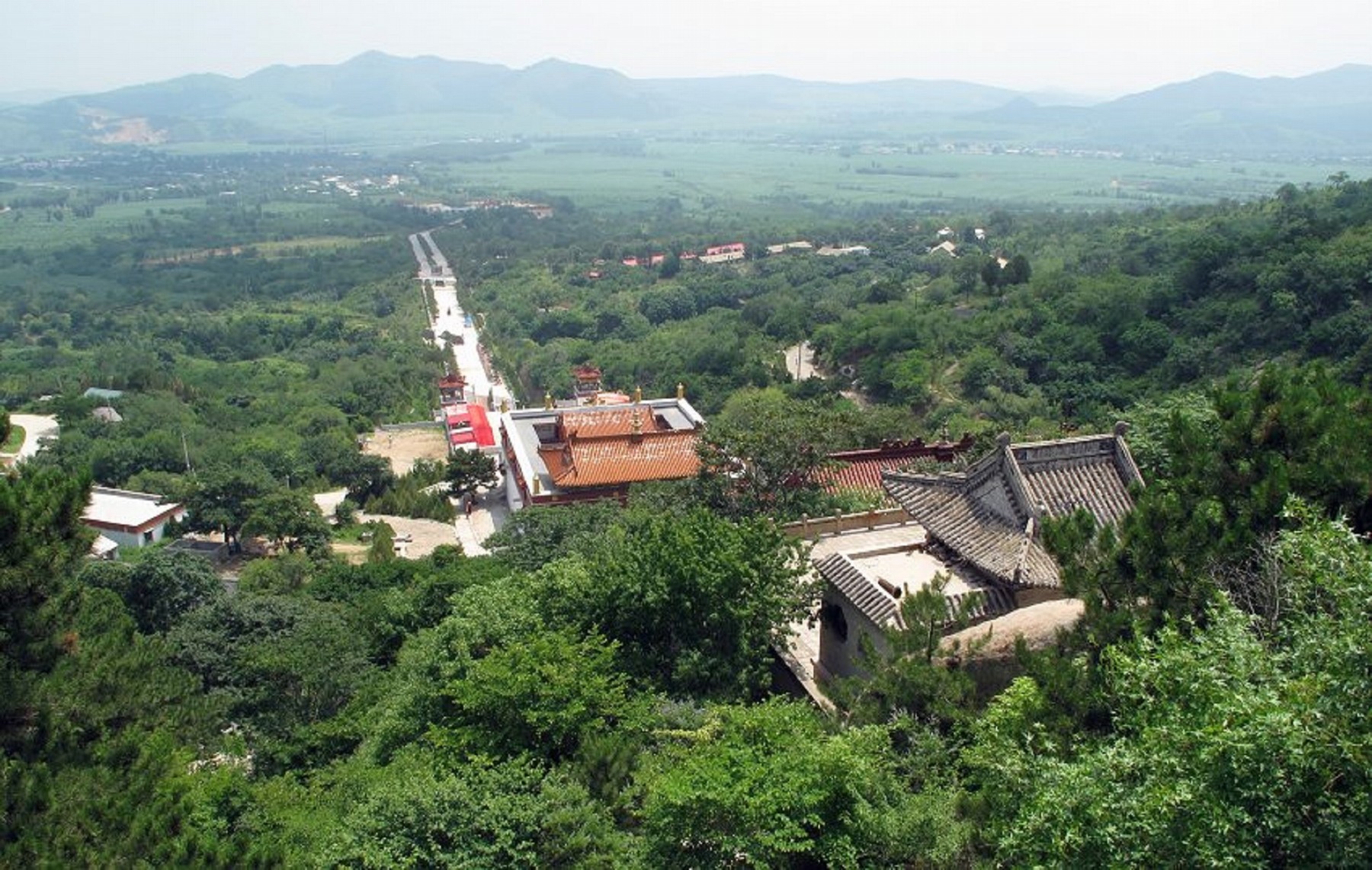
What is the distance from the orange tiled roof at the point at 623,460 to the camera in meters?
23.2

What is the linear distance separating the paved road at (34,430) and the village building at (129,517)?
8187mm

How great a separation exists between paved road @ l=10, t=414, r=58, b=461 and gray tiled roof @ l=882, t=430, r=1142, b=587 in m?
34.7

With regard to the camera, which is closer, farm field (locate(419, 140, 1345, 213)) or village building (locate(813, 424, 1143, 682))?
village building (locate(813, 424, 1143, 682))

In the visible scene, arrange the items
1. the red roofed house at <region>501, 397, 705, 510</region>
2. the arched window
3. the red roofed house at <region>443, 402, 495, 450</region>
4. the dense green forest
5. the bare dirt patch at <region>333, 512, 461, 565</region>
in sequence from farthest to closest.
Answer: the red roofed house at <region>443, 402, 495, 450</region> < the bare dirt patch at <region>333, 512, 461, 565</region> < the red roofed house at <region>501, 397, 705, 510</region> < the arched window < the dense green forest

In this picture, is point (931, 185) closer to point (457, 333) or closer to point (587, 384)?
point (457, 333)

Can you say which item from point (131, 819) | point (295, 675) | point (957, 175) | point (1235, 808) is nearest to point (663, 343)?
point (295, 675)

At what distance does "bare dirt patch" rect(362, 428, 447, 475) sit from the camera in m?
39.2

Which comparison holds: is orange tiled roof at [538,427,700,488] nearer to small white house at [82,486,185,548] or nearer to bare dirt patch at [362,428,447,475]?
small white house at [82,486,185,548]

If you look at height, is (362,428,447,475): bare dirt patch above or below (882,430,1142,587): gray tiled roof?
below

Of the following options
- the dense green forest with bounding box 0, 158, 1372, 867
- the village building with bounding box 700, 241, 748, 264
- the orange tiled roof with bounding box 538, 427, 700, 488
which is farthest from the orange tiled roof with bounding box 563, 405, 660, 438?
the village building with bounding box 700, 241, 748, 264

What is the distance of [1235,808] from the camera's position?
16.8ft

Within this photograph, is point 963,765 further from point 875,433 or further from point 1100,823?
point 875,433

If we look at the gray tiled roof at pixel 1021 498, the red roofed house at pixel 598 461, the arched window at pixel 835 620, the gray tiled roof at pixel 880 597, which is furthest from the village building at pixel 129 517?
the gray tiled roof at pixel 1021 498

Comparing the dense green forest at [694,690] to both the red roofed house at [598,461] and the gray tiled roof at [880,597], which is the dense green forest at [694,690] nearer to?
the gray tiled roof at [880,597]
